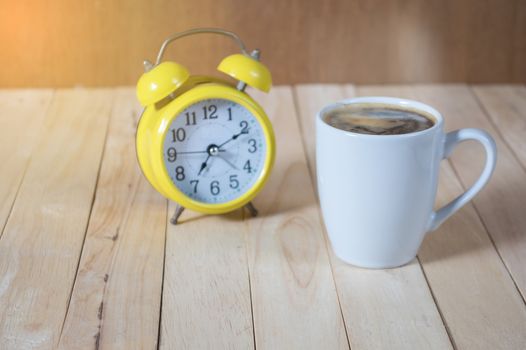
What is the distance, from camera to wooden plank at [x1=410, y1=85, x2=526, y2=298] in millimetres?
1148

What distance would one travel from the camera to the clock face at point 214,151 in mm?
1175

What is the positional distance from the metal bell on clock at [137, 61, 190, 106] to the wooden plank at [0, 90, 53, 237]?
29 cm

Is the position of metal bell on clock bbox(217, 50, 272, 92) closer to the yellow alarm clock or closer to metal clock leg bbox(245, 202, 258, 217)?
the yellow alarm clock

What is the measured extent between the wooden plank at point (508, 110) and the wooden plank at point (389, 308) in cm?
45

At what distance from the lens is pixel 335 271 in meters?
1.10

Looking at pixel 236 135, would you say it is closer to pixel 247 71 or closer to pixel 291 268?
pixel 247 71

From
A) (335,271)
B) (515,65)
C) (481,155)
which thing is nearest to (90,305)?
(335,271)

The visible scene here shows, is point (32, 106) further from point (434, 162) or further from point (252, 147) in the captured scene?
point (434, 162)

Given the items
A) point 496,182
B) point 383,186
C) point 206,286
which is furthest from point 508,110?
point 206,286

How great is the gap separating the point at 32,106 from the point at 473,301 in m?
1.00

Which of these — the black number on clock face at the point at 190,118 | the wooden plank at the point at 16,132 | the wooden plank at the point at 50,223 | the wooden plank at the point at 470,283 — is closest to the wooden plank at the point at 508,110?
the wooden plank at the point at 470,283

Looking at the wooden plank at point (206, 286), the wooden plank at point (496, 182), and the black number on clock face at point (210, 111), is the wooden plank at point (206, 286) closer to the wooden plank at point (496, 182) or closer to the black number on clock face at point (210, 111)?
the black number on clock face at point (210, 111)

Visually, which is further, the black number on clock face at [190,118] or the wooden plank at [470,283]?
the black number on clock face at [190,118]

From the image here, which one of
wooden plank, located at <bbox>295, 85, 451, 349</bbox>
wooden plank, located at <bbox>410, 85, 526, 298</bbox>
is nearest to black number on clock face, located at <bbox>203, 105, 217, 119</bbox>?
wooden plank, located at <bbox>295, 85, 451, 349</bbox>
